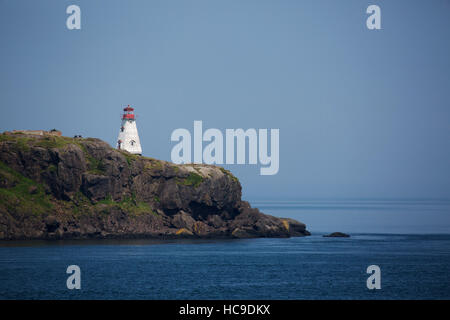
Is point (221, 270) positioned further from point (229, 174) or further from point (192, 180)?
point (229, 174)

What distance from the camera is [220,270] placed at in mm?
92312

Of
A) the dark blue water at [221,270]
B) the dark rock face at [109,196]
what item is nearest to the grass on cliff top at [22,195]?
the dark rock face at [109,196]

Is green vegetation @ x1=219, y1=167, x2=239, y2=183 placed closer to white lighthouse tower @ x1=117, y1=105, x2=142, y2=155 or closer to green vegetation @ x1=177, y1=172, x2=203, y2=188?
green vegetation @ x1=177, y1=172, x2=203, y2=188

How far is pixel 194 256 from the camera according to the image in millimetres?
110812

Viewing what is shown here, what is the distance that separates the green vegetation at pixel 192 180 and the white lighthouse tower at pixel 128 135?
19.8 metres

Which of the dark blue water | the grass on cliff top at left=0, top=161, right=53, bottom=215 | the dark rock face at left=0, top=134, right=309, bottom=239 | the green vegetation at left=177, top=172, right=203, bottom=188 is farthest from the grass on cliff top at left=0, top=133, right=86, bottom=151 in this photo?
the dark blue water

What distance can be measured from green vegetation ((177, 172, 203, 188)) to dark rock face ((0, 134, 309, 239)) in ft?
0.86

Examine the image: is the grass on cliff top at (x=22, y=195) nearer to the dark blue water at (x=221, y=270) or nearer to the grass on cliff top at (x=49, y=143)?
the grass on cliff top at (x=49, y=143)

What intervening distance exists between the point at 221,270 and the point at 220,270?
0.53ft

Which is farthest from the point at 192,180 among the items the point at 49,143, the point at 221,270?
the point at 221,270

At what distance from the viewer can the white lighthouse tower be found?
16938 centimetres

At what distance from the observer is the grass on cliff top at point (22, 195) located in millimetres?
134875
